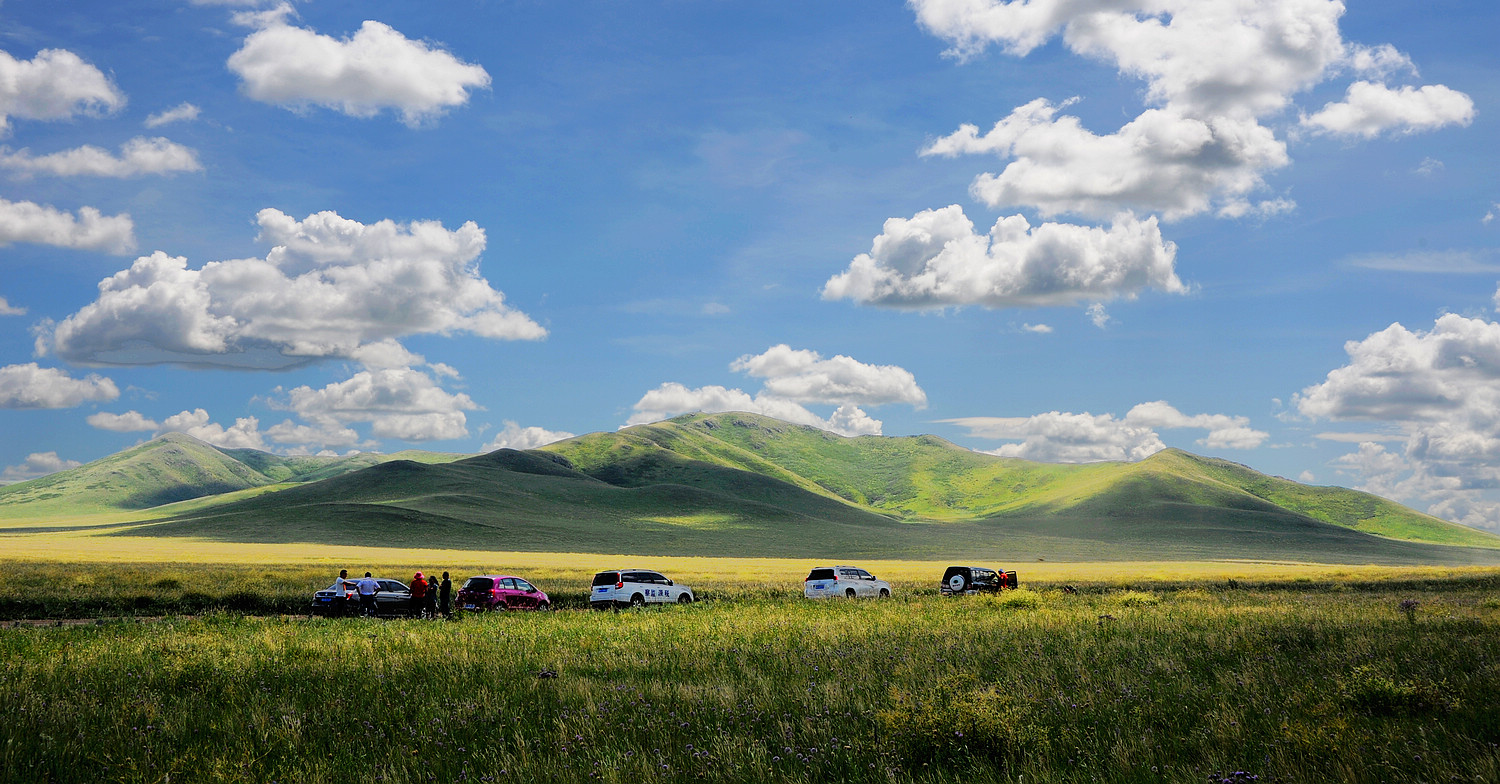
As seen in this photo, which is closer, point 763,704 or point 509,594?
point 763,704

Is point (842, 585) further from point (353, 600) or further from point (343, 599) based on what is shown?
point (343, 599)

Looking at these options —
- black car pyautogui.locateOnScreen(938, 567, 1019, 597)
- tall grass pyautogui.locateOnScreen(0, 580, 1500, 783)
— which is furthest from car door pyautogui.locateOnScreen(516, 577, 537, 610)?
black car pyautogui.locateOnScreen(938, 567, 1019, 597)

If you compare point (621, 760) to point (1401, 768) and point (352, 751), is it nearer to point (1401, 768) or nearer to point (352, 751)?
point (352, 751)

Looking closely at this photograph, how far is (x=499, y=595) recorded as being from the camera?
33.2m

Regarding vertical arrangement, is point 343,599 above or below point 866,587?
above

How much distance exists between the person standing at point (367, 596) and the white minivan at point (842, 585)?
61.7 feet

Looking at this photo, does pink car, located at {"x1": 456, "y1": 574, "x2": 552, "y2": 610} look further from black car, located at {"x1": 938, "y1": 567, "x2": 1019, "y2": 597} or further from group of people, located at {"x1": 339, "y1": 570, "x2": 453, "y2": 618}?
black car, located at {"x1": 938, "y1": 567, "x2": 1019, "y2": 597}

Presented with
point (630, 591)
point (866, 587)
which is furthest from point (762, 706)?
point (866, 587)

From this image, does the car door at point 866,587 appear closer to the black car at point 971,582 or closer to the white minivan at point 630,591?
the black car at point 971,582

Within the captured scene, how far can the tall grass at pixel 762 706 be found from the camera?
7996 mm

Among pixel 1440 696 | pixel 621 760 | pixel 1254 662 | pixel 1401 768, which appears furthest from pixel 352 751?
pixel 1254 662

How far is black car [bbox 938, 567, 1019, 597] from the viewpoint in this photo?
40.9m

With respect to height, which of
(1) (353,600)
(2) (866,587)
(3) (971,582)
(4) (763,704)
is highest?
(4) (763,704)

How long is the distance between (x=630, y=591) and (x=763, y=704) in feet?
85.9
